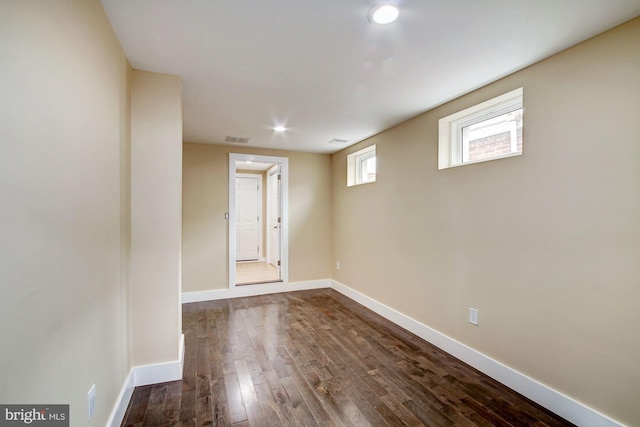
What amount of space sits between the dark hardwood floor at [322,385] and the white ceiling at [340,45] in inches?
89.8

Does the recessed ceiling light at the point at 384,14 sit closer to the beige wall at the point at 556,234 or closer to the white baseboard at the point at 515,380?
the beige wall at the point at 556,234

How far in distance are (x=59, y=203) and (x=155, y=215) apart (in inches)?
40.7

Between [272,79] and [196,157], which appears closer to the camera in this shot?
[272,79]

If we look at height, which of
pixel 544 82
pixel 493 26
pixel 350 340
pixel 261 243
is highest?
pixel 493 26

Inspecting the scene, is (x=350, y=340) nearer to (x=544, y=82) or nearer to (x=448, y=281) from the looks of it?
(x=448, y=281)

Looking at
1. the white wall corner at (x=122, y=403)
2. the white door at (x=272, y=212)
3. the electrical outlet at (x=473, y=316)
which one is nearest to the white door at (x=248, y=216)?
the white door at (x=272, y=212)

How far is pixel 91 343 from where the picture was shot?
135 cm

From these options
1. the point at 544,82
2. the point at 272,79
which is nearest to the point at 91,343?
the point at 272,79

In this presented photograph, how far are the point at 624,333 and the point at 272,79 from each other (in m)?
2.70

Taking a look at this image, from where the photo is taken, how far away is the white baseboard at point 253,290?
4.04 metres

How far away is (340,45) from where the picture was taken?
1721 mm

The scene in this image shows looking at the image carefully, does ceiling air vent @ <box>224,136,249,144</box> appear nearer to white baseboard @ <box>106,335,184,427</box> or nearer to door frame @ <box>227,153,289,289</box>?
door frame @ <box>227,153,289,289</box>

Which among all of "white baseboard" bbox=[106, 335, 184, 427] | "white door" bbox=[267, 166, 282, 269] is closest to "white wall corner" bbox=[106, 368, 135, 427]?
"white baseboard" bbox=[106, 335, 184, 427]

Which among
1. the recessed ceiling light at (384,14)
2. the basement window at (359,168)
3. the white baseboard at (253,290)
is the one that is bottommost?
the white baseboard at (253,290)
